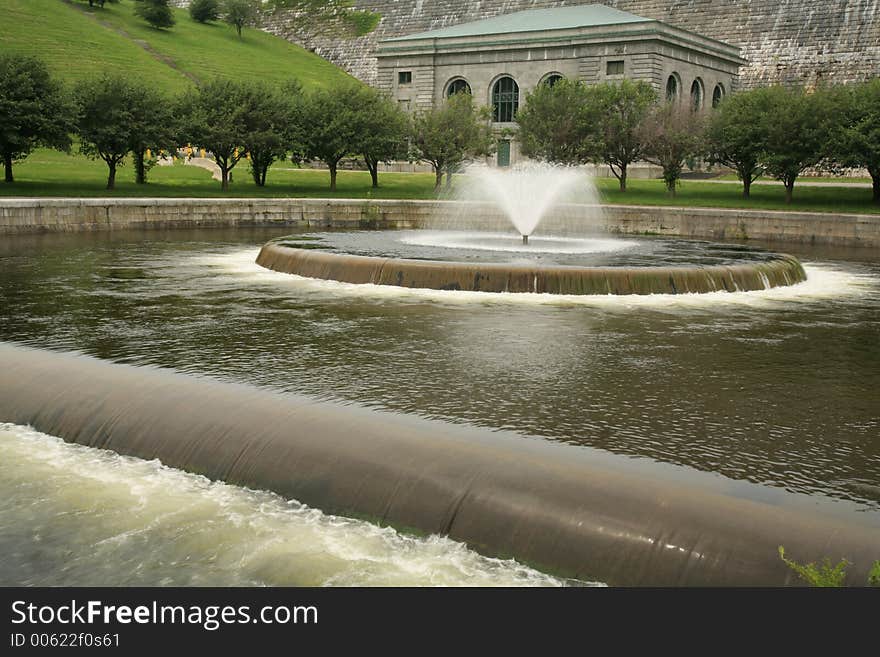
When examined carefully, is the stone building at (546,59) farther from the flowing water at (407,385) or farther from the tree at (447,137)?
the flowing water at (407,385)

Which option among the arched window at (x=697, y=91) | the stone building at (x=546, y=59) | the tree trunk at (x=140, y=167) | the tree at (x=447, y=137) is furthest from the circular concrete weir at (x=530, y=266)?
the arched window at (x=697, y=91)

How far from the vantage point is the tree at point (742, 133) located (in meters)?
41.4

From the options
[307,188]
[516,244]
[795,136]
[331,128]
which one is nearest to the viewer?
[516,244]

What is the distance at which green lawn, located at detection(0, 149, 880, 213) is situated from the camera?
126ft

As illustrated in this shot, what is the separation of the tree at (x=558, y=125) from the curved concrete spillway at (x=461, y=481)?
38.4 meters

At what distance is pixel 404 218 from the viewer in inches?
1449

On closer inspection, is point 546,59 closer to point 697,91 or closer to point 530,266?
point 697,91

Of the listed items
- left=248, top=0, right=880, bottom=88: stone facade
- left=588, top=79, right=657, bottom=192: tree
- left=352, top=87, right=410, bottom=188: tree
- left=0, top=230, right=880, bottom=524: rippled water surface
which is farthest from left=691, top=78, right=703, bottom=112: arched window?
left=0, top=230, right=880, bottom=524: rippled water surface

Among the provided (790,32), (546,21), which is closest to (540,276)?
(546,21)

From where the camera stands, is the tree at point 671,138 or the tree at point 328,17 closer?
the tree at point 671,138

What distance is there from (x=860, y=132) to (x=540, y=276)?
86.1 ft

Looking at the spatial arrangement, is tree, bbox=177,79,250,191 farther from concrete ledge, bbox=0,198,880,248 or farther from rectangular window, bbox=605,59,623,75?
rectangular window, bbox=605,59,623,75
